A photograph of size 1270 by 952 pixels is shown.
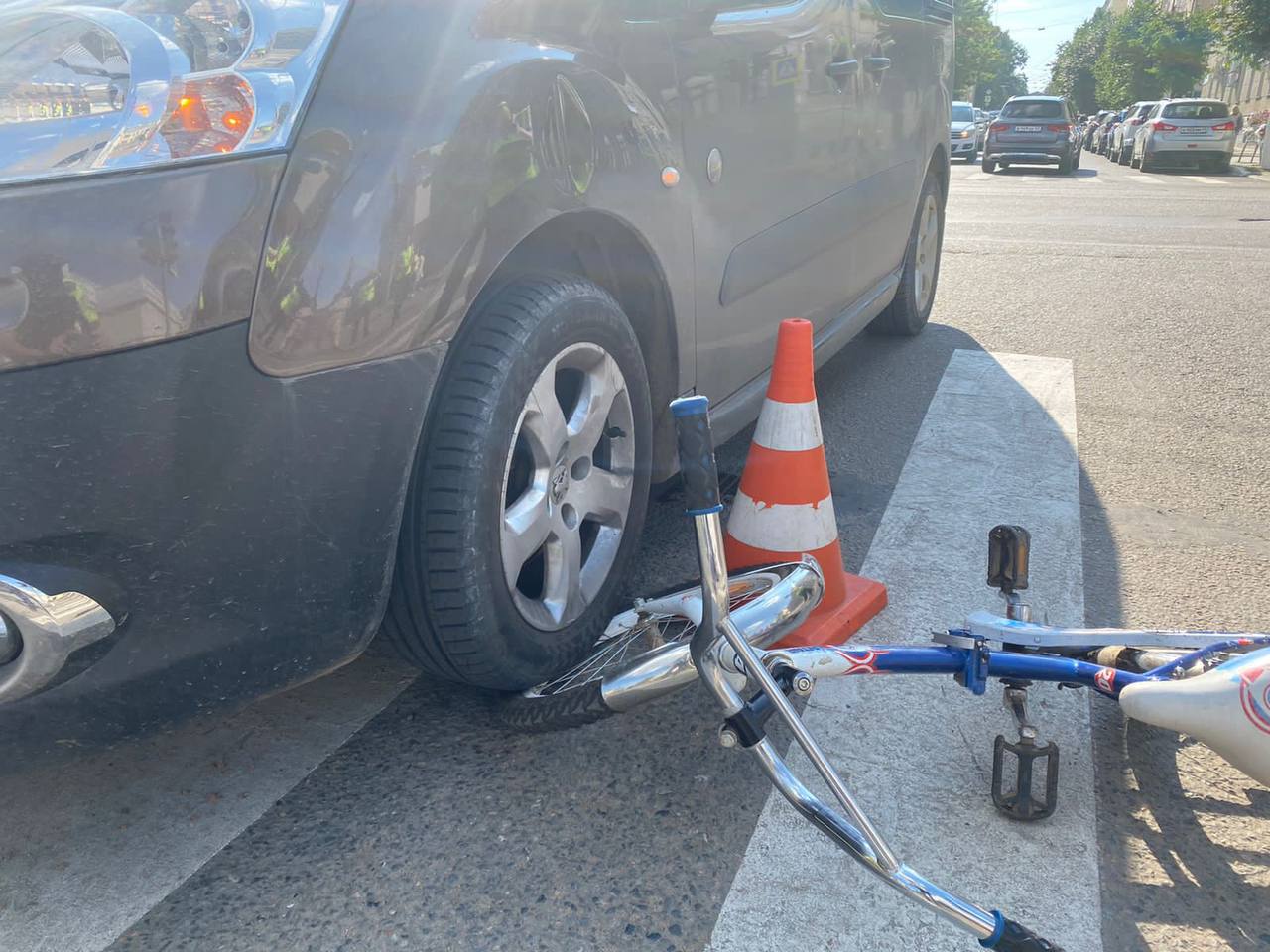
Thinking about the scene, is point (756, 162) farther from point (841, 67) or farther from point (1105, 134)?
point (1105, 134)

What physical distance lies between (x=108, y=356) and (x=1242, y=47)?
29.1 meters

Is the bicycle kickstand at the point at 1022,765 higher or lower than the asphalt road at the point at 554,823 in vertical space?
higher

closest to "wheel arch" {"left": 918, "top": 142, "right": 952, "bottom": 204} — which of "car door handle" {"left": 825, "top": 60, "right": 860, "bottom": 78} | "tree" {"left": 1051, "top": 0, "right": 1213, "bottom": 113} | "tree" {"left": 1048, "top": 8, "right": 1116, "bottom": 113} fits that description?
"car door handle" {"left": 825, "top": 60, "right": 860, "bottom": 78}

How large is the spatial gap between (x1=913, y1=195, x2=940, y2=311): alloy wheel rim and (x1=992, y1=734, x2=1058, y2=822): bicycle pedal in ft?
11.4

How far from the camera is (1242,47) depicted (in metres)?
24.7

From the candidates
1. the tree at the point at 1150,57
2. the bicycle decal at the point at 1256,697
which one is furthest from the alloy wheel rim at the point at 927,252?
the tree at the point at 1150,57

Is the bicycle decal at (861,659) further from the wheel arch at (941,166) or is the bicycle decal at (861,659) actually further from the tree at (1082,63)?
the tree at (1082,63)

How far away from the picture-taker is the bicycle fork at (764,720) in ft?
4.80

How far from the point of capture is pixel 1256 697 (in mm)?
1667

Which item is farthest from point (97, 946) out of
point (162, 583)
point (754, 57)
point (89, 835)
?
point (754, 57)

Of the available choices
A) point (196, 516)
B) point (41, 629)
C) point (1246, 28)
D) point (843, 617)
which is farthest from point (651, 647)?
point (1246, 28)

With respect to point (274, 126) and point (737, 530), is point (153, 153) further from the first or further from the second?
point (737, 530)

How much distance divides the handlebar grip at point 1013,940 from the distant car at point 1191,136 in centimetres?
2584

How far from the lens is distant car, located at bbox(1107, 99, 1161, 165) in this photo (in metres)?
27.2
